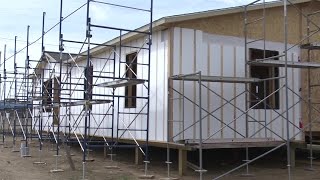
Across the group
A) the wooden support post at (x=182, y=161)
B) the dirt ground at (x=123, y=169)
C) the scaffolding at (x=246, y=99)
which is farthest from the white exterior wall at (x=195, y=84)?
the dirt ground at (x=123, y=169)

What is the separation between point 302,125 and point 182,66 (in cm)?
493

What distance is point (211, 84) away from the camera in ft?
44.2

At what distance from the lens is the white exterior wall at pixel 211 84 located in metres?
13.0

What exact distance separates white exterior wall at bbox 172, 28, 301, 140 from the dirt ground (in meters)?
1.13

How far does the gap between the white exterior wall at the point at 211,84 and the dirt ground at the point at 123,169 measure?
1.13 m

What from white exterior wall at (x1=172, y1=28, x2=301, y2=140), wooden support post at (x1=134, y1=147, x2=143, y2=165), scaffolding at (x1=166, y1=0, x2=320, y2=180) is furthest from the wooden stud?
wooden support post at (x1=134, y1=147, x2=143, y2=165)

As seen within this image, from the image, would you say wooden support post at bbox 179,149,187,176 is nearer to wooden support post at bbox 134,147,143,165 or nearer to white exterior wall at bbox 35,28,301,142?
white exterior wall at bbox 35,28,301,142

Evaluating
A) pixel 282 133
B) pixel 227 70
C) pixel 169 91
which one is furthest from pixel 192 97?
pixel 282 133

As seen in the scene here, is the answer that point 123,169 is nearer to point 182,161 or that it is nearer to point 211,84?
point 182,161

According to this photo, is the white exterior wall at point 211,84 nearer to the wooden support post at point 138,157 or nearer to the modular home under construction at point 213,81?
the modular home under construction at point 213,81

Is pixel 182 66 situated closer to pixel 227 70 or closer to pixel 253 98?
pixel 227 70

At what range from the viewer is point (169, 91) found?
13.0 metres

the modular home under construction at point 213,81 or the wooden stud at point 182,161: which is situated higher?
the modular home under construction at point 213,81

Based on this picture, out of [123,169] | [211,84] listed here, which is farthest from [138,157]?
[211,84]
